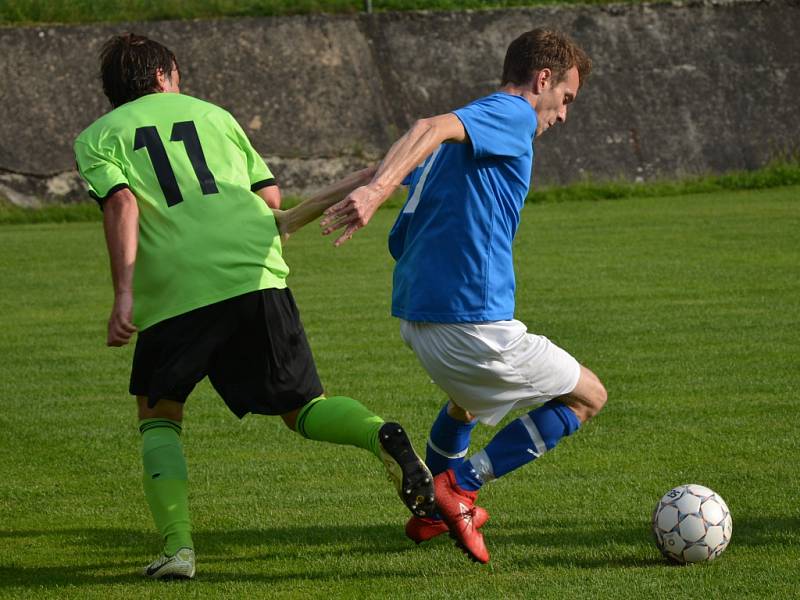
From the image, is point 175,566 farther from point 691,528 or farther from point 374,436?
point 691,528

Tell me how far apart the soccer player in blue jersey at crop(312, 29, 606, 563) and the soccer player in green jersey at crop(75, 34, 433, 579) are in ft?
1.03

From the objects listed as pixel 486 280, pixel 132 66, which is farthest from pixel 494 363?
pixel 132 66

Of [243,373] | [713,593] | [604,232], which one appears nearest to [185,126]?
[243,373]

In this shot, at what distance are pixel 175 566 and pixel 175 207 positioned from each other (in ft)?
4.05

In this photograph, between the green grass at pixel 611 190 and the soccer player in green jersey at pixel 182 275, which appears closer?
A: the soccer player in green jersey at pixel 182 275

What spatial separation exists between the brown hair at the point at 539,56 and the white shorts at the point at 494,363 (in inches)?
34.1

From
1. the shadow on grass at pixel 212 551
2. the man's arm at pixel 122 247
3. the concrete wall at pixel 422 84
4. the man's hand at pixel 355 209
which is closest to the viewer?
the man's hand at pixel 355 209

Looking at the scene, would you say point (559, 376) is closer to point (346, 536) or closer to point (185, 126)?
point (346, 536)

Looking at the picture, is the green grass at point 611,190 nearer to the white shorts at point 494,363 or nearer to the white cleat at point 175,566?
the white shorts at point 494,363

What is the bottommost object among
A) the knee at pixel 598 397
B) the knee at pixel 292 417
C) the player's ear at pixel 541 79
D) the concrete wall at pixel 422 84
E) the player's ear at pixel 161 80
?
the concrete wall at pixel 422 84

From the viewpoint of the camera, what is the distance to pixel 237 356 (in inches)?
180

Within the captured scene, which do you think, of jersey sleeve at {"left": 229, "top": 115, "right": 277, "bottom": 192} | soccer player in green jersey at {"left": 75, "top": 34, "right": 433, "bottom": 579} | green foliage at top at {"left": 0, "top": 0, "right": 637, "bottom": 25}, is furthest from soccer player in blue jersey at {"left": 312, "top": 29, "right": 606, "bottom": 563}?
green foliage at top at {"left": 0, "top": 0, "right": 637, "bottom": 25}

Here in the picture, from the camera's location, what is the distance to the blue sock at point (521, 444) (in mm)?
4504

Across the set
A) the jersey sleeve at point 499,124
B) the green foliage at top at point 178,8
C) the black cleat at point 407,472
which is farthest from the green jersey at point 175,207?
the green foliage at top at point 178,8
